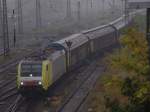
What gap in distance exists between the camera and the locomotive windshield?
29.2 metres

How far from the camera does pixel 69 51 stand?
36281 mm

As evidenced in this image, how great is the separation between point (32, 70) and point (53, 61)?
80.4 inches

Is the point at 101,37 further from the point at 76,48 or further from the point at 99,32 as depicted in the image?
the point at 76,48

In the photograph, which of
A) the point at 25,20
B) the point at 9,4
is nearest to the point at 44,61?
the point at 25,20

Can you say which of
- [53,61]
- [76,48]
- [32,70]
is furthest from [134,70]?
[76,48]

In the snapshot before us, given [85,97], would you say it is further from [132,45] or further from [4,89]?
[132,45]

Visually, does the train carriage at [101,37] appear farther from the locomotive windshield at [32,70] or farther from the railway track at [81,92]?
the locomotive windshield at [32,70]

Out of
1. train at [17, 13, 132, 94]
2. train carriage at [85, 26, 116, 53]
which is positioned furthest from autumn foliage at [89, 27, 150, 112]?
train carriage at [85, 26, 116, 53]

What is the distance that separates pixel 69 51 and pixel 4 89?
5820mm

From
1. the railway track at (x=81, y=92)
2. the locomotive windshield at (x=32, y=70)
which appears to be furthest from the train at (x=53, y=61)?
the railway track at (x=81, y=92)

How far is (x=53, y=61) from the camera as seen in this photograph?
30.8m

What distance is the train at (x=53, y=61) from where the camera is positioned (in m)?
29.1

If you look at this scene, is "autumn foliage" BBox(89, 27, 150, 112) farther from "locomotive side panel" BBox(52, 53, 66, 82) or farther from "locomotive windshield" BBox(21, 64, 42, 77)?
"locomotive side panel" BBox(52, 53, 66, 82)

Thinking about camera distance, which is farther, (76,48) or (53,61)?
(76,48)
